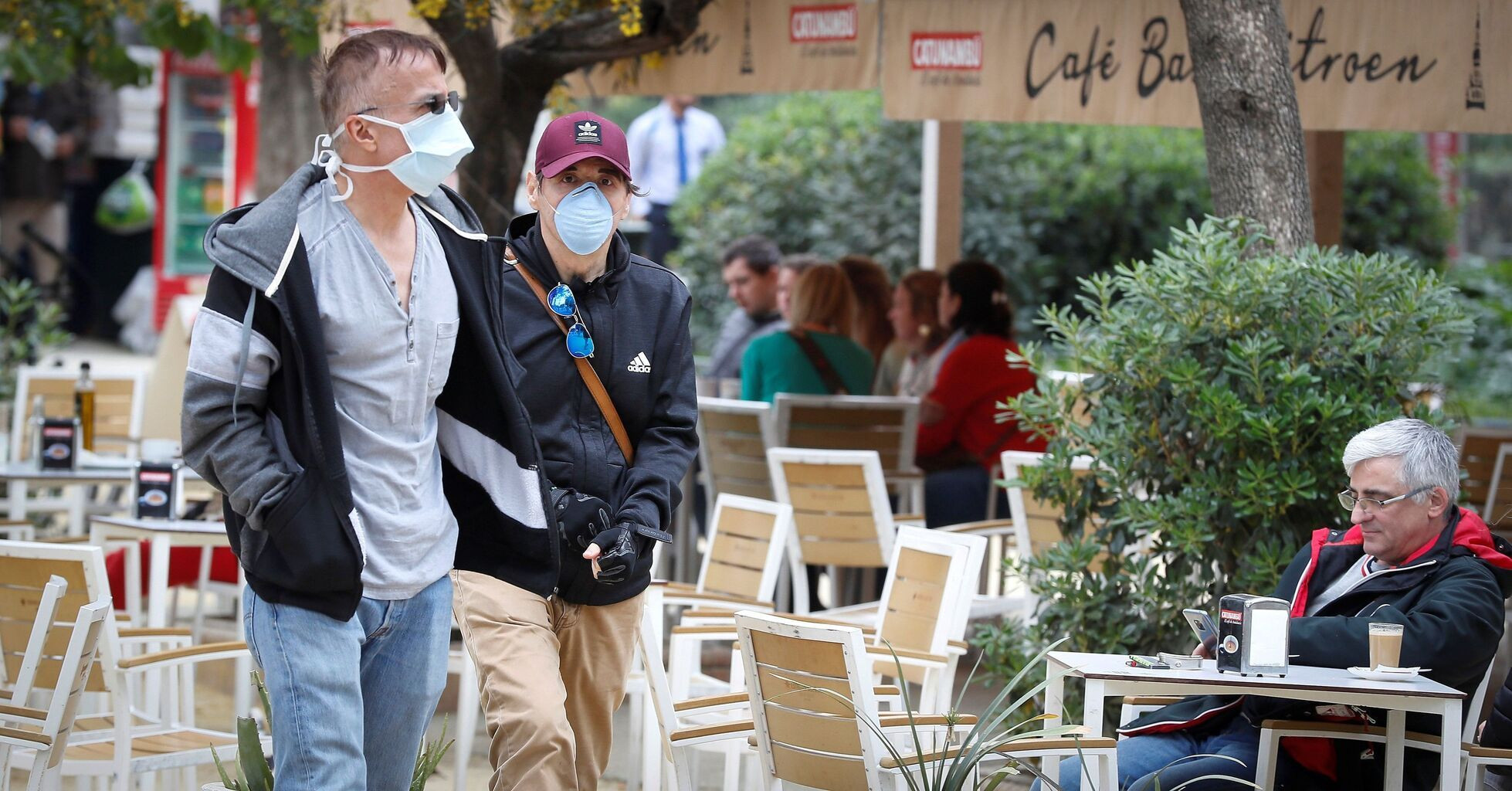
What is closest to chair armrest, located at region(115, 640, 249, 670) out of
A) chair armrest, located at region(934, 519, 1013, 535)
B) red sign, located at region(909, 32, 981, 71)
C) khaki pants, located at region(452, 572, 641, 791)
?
khaki pants, located at region(452, 572, 641, 791)

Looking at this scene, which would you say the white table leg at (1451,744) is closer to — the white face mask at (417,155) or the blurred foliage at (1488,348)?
the white face mask at (417,155)

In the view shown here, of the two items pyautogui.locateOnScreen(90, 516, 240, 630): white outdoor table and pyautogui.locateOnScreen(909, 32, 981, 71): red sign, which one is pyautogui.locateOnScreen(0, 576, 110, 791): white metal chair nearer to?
pyautogui.locateOnScreen(90, 516, 240, 630): white outdoor table

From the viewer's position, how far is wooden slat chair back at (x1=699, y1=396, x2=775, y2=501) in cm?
704

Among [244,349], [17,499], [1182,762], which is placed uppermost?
[244,349]

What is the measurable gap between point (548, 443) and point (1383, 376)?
7.65 feet

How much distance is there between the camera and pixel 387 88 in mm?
2816

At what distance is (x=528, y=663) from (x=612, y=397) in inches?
22.5

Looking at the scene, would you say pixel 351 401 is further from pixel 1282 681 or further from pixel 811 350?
pixel 811 350

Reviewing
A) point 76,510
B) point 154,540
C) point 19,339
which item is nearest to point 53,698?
point 154,540

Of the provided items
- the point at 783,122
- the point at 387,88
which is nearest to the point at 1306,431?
the point at 387,88

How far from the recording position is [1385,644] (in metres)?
3.55

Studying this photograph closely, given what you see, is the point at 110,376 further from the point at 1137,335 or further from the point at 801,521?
the point at 1137,335

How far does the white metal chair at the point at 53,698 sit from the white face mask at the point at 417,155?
52.1 inches

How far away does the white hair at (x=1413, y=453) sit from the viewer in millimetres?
3746
